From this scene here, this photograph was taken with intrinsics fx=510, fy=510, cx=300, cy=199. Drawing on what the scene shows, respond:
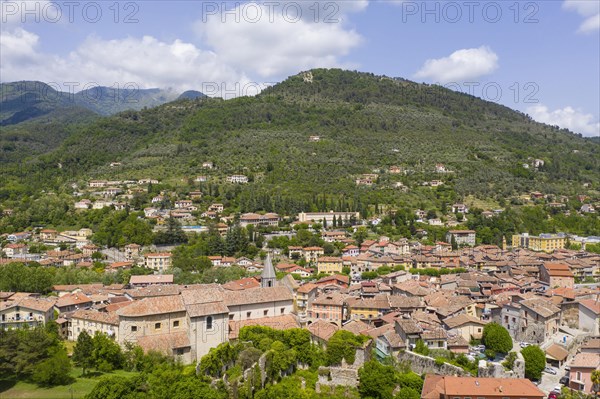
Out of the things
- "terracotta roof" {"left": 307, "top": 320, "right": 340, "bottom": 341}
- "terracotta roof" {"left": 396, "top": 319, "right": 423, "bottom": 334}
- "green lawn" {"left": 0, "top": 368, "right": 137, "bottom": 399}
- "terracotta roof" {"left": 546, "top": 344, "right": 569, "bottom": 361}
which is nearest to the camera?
"green lawn" {"left": 0, "top": 368, "right": 137, "bottom": 399}

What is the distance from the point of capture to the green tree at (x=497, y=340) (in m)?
29.5

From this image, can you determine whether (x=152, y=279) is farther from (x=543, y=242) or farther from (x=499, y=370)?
(x=543, y=242)

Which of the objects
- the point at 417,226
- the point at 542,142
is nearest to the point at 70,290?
the point at 417,226

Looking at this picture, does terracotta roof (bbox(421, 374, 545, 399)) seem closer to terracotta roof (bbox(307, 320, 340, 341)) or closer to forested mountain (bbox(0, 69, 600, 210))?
terracotta roof (bbox(307, 320, 340, 341))

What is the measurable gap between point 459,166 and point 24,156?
109543 mm

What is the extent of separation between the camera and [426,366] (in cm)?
2625

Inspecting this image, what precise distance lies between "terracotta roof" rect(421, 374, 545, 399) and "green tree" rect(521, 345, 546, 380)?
4.66 metres

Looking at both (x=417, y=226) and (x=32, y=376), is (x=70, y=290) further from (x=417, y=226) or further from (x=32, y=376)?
(x=417, y=226)

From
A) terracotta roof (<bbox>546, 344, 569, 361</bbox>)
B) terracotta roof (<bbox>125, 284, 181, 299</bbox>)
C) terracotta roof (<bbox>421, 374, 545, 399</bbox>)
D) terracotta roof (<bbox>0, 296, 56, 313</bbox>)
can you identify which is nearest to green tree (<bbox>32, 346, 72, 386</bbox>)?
terracotta roof (<bbox>125, 284, 181, 299</bbox>)

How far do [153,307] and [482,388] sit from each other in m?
17.2

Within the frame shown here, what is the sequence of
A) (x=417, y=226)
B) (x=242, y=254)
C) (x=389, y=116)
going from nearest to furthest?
(x=242, y=254), (x=417, y=226), (x=389, y=116)

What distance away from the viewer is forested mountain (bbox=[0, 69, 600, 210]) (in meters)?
94.5

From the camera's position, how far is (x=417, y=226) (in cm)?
7400

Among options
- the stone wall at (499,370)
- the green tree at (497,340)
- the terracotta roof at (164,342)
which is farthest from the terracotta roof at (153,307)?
the green tree at (497,340)
